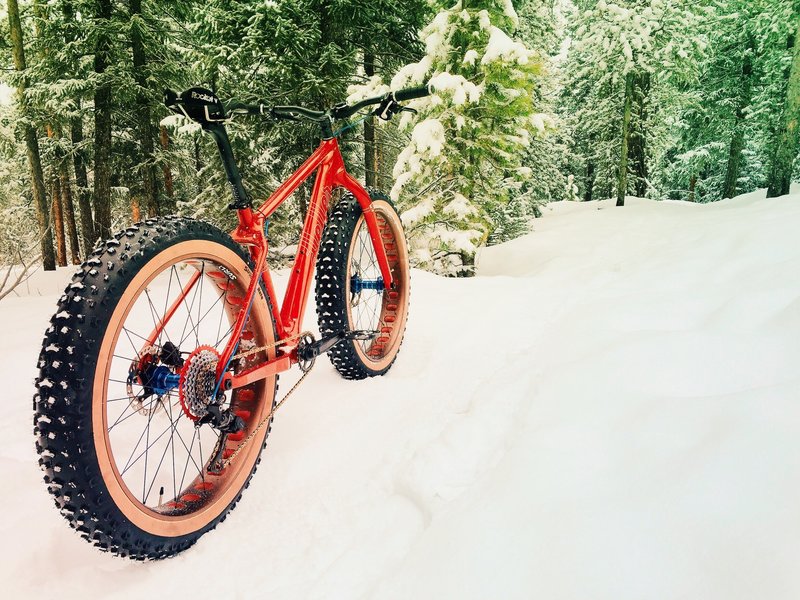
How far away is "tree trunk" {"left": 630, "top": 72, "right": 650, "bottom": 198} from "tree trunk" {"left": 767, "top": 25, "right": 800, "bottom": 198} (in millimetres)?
6222

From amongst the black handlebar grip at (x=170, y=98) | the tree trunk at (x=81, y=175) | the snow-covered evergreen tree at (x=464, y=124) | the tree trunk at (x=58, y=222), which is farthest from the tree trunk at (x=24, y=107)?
the black handlebar grip at (x=170, y=98)

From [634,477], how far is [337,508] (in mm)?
1107

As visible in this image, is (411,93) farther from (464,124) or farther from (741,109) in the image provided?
(741,109)

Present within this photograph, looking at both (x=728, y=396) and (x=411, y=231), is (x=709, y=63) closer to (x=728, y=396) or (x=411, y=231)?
(x=411, y=231)

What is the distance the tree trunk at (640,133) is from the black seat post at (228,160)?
1893 centimetres

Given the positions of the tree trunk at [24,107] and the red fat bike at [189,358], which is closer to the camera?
the red fat bike at [189,358]

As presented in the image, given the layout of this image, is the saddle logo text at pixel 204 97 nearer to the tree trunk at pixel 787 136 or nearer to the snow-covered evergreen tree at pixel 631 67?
the tree trunk at pixel 787 136

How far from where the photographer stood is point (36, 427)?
1208mm

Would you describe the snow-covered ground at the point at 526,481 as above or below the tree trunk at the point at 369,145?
below

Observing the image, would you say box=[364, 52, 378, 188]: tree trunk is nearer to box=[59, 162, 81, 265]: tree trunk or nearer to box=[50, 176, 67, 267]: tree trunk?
box=[59, 162, 81, 265]: tree trunk

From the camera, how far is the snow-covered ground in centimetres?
113

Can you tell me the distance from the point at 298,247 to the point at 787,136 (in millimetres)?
14157

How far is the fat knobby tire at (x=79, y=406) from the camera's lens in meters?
1.22

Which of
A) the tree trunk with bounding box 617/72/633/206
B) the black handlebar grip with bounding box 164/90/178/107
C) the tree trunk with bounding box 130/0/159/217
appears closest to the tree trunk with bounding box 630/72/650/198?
the tree trunk with bounding box 617/72/633/206
